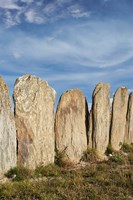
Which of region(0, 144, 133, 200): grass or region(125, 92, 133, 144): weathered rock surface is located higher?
region(125, 92, 133, 144): weathered rock surface

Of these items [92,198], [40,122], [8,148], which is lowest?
[92,198]

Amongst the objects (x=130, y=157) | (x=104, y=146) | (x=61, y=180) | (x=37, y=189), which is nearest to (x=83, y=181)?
(x=61, y=180)

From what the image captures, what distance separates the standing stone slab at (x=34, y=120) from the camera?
516 inches

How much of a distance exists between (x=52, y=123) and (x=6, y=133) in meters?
2.53

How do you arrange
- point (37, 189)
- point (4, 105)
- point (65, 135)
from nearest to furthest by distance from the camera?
point (37, 189)
point (4, 105)
point (65, 135)

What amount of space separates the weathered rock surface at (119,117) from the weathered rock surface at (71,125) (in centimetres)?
278

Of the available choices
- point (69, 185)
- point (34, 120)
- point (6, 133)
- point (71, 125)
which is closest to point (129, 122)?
point (71, 125)

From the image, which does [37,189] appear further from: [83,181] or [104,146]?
[104,146]

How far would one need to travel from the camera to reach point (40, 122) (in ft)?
45.0

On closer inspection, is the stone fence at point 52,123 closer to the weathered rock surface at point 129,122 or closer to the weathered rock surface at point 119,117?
the weathered rock surface at point 119,117

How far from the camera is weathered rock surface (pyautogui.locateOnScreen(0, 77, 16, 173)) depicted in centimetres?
1223

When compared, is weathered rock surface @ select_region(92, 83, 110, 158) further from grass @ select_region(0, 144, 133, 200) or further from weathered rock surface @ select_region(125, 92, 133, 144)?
grass @ select_region(0, 144, 133, 200)

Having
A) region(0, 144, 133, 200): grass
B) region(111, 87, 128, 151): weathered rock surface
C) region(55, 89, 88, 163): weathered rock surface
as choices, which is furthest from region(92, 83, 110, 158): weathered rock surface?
region(0, 144, 133, 200): grass

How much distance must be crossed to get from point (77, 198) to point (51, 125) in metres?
5.15
